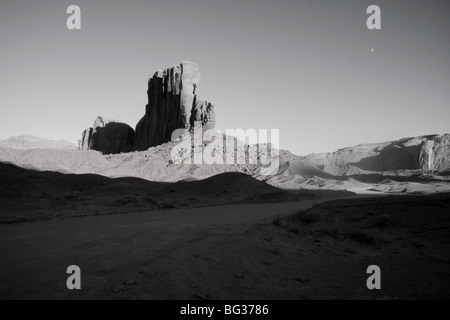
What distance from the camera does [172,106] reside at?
102m

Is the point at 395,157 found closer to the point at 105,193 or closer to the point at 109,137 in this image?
the point at 105,193

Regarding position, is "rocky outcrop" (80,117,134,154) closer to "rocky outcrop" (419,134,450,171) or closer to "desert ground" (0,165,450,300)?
"rocky outcrop" (419,134,450,171)

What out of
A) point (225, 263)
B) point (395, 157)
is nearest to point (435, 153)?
point (395, 157)

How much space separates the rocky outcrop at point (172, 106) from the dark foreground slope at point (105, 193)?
51652 mm

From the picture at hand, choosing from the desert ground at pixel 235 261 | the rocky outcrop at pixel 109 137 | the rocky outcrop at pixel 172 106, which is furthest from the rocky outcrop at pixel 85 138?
the desert ground at pixel 235 261

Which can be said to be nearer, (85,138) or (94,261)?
(94,261)

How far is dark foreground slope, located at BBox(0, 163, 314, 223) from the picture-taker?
22862 millimetres

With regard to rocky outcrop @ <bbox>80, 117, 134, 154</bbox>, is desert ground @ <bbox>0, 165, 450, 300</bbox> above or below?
below

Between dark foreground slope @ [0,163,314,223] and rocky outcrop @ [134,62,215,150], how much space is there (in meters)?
51.7

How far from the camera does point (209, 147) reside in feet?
252

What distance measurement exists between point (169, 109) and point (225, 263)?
331ft

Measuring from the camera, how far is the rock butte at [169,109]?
9406 cm

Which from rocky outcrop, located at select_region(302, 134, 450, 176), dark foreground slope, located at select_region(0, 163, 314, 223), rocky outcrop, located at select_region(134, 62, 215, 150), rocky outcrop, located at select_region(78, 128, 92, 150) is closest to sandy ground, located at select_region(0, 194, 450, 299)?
dark foreground slope, located at select_region(0, 163, 314, 223)
